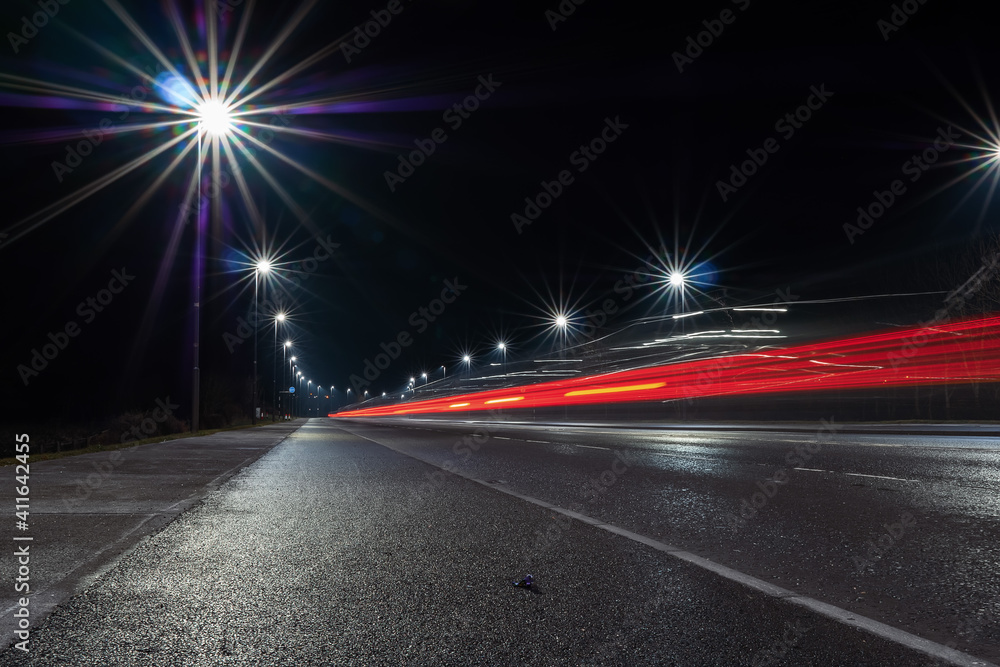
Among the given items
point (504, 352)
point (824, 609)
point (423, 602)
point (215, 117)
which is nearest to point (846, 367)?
point (215, 117)

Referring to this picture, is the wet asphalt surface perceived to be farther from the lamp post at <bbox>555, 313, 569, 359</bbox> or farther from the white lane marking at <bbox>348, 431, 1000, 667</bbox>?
the lamp post at <bbox>555, 313, 569, 359</bbox>

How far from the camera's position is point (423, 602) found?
4.34 meters

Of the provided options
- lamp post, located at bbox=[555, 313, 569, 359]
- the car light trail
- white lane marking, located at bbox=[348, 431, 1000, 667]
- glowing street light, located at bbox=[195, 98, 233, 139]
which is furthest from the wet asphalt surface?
lamp post, located at bbox=[555, 313, 569, 359]

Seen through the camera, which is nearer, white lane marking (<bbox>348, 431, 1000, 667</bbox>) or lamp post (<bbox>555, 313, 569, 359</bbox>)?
white lane marking (<bbox>348, 431, 1000, 667</bbox>)

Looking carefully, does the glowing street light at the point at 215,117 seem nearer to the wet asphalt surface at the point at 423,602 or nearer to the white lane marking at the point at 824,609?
the wet asphalt surface at the point at 423,602

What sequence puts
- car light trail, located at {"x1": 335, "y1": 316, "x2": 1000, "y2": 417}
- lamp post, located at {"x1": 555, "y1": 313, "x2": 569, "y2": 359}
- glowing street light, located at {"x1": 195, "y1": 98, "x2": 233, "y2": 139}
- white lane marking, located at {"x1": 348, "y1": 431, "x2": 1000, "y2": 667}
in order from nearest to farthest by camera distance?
white lane marking, located at {"x1": 348, "y1": 431, "x2": 1000, "y2": 667}
glowing street light, located at {"x1": 195, "y1": 98, "x2": 233, "y2": 139}
car light trail, located at {"x1": 335, "y1": 316, "x2": 1000, "y2": 417}
lamp post, located at {"x1": 555, "y1": 313, "x2": 569, "y2": 359}

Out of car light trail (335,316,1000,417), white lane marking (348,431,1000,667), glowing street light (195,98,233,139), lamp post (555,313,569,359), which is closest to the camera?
white lane marking (348,431,1000,667)

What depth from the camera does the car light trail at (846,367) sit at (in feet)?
95.7

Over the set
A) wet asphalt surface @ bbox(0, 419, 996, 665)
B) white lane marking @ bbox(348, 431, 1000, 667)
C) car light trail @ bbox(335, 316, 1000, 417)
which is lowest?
white lane marking @ bbox(348, 431, 1000, 667)

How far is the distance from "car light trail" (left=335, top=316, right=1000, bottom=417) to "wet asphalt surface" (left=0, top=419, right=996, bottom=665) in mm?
23667

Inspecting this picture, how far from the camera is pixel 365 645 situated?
11.8 feet

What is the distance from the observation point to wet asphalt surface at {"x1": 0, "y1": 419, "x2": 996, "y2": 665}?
348cm

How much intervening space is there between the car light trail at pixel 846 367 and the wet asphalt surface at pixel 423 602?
23.7 meters

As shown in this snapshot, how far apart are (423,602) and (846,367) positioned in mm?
28617
